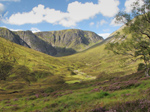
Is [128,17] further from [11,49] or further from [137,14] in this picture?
[11,49]

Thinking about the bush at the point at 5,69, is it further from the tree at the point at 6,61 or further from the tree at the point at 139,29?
the tree at the point at 139,29

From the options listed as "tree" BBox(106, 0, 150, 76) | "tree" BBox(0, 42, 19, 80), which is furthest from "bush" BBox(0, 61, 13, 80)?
"tree" BBox(106, 0, 150, 76)

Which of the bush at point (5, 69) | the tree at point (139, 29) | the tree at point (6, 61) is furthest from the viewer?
the tree at point (139, 29)

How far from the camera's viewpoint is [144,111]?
477 cm

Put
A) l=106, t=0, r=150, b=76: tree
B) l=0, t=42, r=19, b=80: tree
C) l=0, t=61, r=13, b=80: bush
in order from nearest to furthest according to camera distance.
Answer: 1. l=0, t=42, r=19, b=80: tree
2. l=0, t=61, r=13, b=80: bush
3. l=106, t=0, r=150, b=76: tree

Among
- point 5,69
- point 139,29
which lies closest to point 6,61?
point 5,69

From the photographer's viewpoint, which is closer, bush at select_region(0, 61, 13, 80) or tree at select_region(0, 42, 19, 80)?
tree at select_region(0, 42, 19, 80)

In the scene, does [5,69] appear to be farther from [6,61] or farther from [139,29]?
[139,29]

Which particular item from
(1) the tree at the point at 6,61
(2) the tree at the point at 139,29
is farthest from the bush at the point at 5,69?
(2) the tree at the point at 139,29

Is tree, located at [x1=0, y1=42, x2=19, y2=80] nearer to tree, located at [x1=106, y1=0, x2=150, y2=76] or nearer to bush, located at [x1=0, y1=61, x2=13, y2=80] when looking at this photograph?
bush, located at [x1=0, y1=61, x2=13, y2=80]

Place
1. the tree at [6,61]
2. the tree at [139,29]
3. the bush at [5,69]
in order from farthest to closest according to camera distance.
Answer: the tree at [139,29], the bush at [5,69], the tree at [6,61]

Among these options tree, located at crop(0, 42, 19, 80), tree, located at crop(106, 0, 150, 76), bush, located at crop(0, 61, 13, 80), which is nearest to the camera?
tree, located at crop(0, 42, 19, 80)

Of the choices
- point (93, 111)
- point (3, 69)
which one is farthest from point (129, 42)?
point (3, 69)

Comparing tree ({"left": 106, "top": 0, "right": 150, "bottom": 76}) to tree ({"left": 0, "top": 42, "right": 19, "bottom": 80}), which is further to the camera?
tree ({"left": 106, "top": 0, "right": 150, "bottom": 76})
